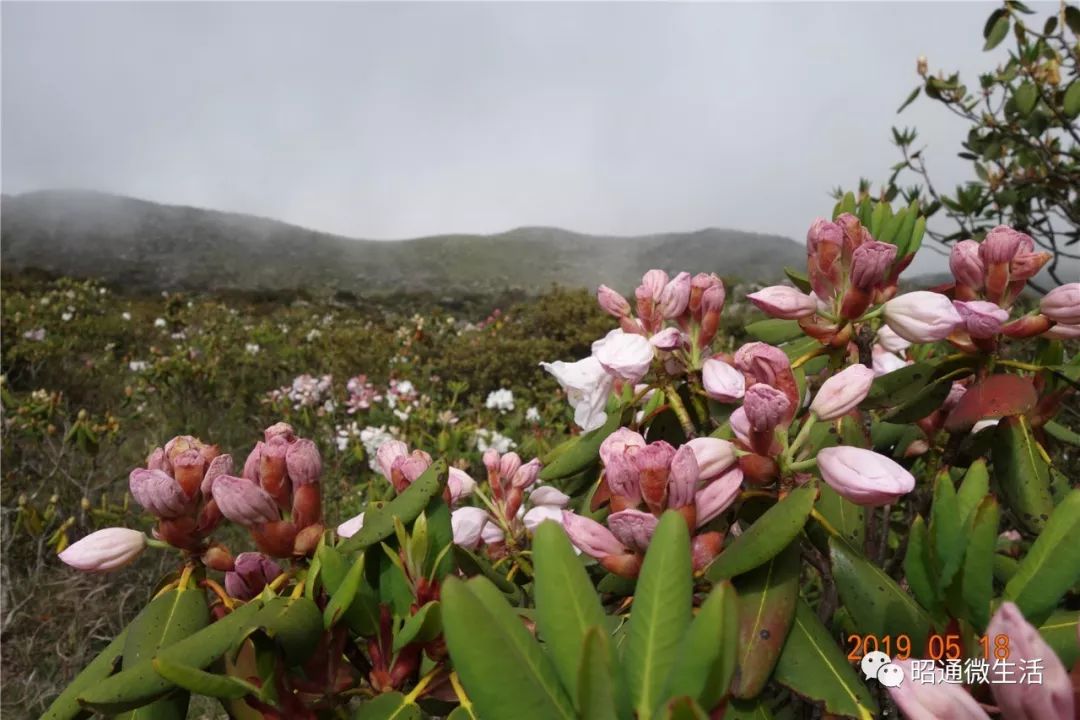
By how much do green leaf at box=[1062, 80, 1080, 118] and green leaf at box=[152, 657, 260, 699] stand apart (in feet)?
9.96

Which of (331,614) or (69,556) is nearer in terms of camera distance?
(331,614)

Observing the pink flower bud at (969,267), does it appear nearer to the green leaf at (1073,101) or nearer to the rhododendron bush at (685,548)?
the rhododendron bush at (685,548)

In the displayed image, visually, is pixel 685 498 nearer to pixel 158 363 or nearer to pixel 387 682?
pixel 387 682

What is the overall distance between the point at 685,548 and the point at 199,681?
0.39 m

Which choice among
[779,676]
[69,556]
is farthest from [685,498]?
[69,556]

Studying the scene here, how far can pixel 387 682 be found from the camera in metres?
0.69

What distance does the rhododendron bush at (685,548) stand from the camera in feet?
1.52

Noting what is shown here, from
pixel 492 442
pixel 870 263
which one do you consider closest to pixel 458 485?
pixel 870 263

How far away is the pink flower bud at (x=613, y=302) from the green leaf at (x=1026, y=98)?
2.54 metres

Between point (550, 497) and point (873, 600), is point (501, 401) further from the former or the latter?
point (873, 600)

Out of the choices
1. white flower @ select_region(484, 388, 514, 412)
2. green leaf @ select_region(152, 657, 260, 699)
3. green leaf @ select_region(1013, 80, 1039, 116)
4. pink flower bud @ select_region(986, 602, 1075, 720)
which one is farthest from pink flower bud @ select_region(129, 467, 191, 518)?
white flower @ select_region(484, 388, 514, 412)

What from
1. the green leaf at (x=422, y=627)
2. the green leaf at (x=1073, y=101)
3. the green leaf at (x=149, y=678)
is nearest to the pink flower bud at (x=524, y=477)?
the green leaf at (x=422, y=627)

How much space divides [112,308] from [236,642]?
1103 cm

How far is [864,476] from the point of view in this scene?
25.0 inches
